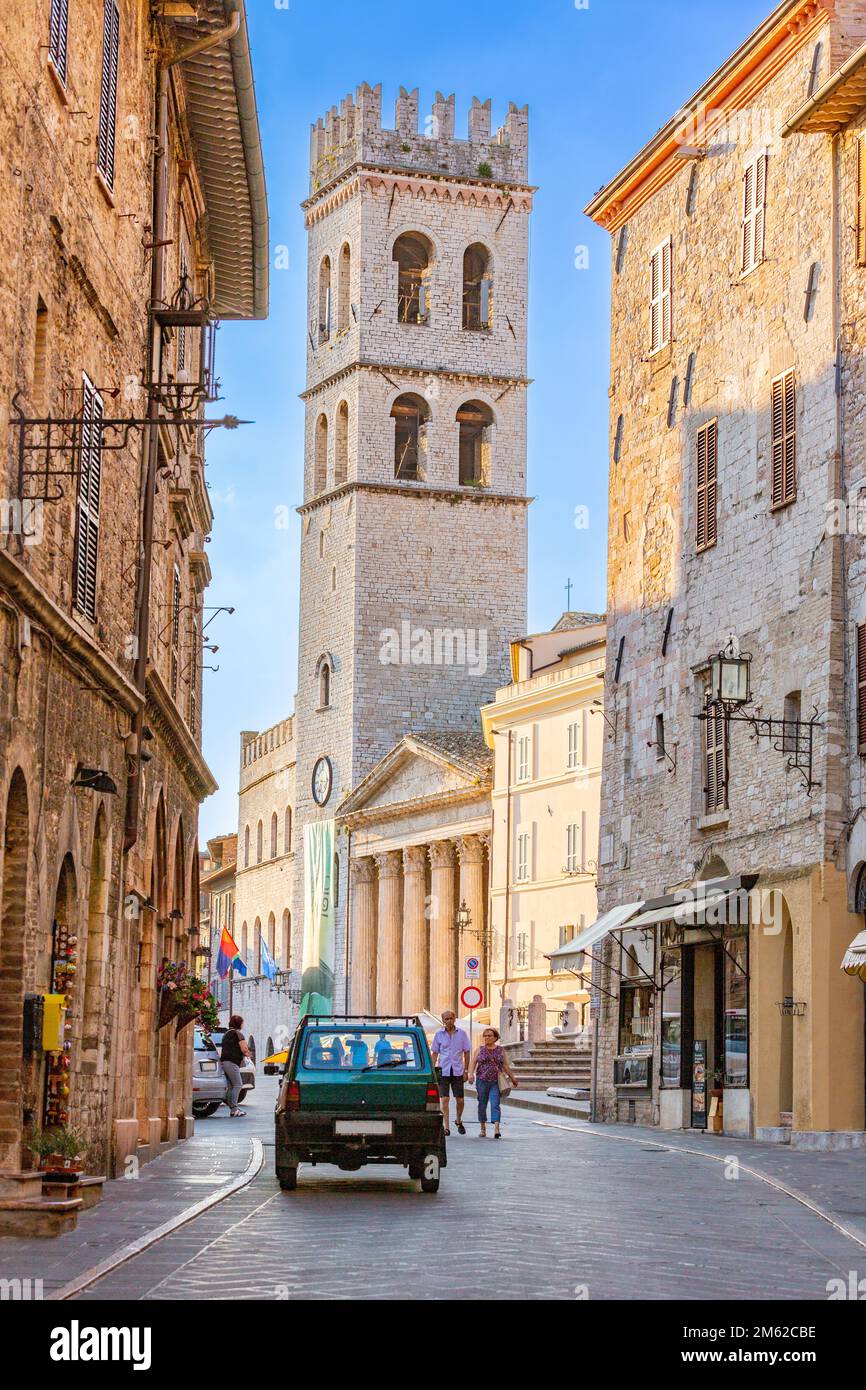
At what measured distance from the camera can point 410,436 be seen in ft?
282

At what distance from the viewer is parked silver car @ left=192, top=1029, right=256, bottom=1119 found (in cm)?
3797

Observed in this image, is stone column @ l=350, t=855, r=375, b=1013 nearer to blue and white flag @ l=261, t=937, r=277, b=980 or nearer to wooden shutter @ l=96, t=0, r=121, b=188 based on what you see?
blue and white flag @ l=261, t=937, r=277, b=980

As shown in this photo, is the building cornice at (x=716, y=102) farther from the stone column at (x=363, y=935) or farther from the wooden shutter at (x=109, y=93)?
the stone column at (x=363, y=935)

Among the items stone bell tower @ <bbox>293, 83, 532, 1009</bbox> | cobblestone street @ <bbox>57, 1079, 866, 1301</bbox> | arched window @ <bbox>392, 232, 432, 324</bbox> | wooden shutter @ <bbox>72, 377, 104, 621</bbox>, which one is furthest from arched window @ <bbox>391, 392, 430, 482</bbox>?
wooden shutter @ <bbox>72, 377, 104, 621</bbox>

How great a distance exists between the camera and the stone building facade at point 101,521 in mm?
15703

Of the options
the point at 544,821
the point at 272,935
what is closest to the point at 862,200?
the point at 544,821

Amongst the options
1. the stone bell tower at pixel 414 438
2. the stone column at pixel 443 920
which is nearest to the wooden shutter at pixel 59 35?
the stone column at pixel 443 920

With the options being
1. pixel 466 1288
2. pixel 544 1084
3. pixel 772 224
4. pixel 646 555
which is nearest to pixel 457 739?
pixel 544 1084

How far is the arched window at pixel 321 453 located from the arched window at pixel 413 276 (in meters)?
5.49

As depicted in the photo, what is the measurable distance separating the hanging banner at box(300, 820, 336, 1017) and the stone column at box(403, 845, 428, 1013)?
5.75 meters

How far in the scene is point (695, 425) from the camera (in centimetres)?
3491

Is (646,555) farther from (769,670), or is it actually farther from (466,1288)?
(466,1288)

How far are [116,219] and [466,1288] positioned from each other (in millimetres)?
12349
